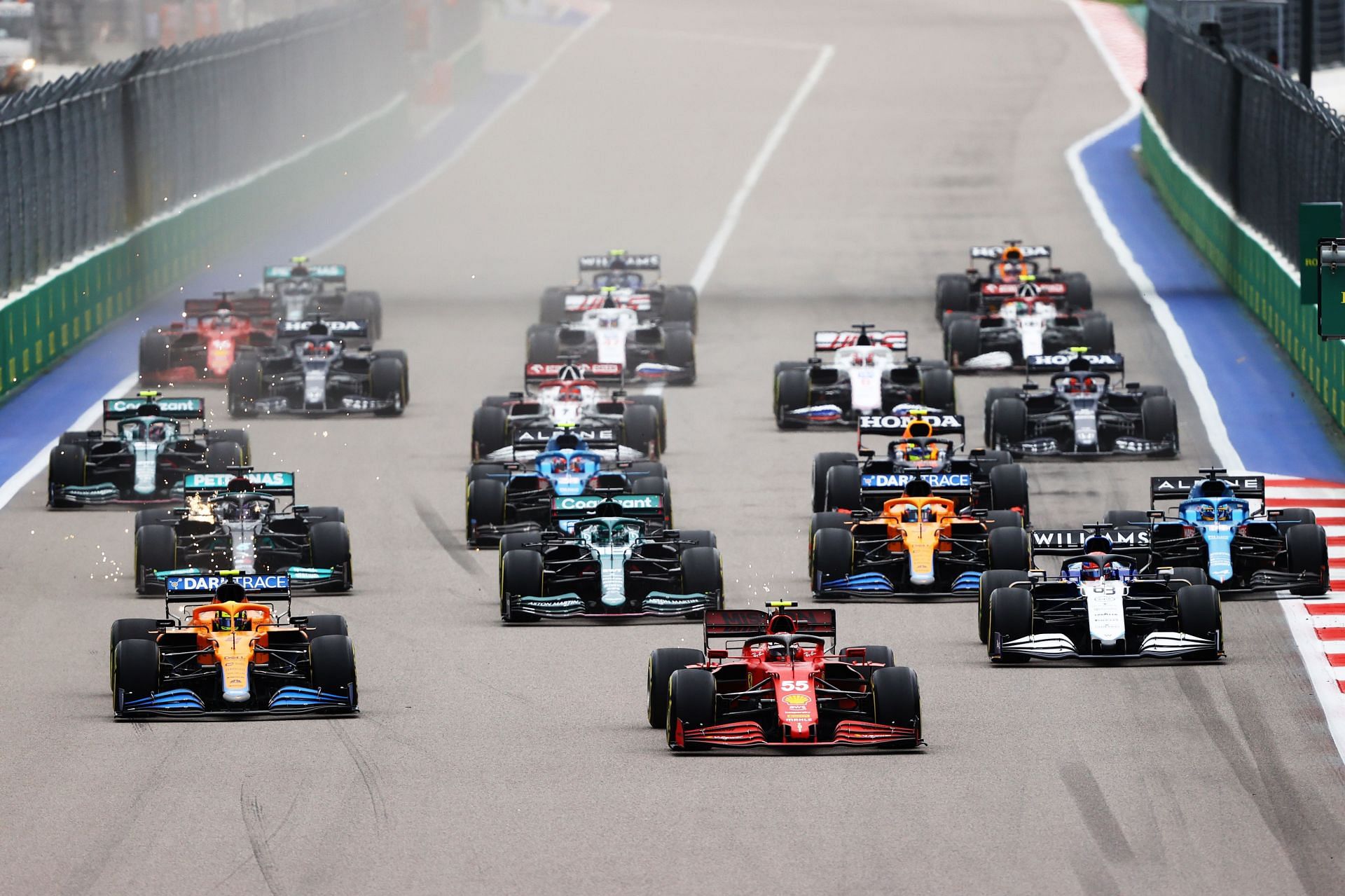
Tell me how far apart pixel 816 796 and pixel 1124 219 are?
38.8 m

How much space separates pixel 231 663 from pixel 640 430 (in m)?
11.9

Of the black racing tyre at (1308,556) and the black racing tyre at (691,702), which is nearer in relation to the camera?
the black racing tyre at (691,702)

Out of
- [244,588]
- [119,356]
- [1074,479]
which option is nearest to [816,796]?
[244,588]

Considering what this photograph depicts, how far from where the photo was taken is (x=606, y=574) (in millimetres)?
24703

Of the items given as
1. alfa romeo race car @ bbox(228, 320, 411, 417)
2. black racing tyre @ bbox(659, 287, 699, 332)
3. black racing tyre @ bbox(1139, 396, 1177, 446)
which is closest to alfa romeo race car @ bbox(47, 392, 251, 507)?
alfa romeo race car @ bbox(228, 320, 411, 417)

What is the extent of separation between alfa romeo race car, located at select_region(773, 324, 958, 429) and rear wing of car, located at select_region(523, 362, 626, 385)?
6.87 ft

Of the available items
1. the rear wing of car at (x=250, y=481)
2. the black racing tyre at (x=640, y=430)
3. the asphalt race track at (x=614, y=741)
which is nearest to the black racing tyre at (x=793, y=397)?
the asphalt race track at (x=614, y=741)

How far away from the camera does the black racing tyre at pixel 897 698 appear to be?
19734mm

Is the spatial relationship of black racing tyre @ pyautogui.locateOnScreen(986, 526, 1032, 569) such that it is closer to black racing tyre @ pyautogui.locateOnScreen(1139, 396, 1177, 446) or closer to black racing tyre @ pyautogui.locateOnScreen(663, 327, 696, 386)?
black racing tyre @ pyautogui.locateOnScreen(1139, 396, 1177, 446)

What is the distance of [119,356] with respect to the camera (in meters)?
41.2

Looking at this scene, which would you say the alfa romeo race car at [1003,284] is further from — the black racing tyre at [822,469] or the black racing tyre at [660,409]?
the black racing tyre at [822,469]

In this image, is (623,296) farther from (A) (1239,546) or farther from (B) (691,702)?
(B) (691,702)

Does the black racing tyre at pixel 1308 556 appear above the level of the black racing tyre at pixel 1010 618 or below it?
above

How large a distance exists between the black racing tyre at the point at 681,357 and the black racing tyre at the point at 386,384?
4233 millimetres
